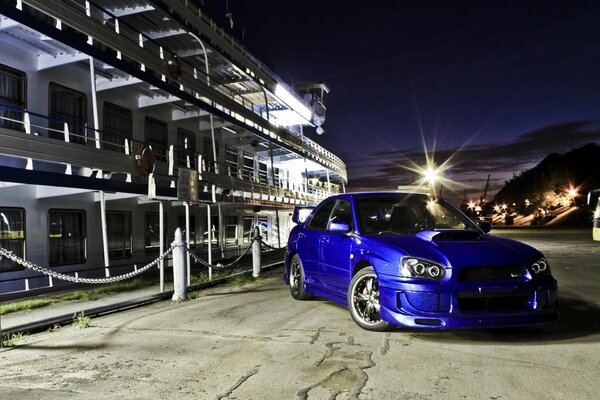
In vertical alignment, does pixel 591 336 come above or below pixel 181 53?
below

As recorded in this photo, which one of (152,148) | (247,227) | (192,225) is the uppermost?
(152,148)

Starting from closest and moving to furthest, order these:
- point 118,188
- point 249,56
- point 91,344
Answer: point 91,344 < point 118,188 < point 249,56

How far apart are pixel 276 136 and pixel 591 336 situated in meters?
16.7

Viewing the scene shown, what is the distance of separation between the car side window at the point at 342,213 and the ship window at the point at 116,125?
8.22m

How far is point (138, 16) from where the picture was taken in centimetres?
1448

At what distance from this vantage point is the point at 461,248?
524 cm

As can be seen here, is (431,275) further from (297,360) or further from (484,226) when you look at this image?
(484,226)

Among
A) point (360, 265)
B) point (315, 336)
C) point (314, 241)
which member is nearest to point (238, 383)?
point (315, 336)

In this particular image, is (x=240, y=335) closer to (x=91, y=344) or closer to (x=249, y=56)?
(x=91, y=344)

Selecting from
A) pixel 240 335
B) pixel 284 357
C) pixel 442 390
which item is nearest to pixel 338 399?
pixel 442 390

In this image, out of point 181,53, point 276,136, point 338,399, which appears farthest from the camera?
point 276,136

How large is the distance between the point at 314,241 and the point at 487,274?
2756 millimetres

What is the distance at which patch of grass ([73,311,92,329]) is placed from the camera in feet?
21.9

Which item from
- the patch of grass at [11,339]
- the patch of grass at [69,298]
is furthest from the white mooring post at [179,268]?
the patch of grass at [11,339]
